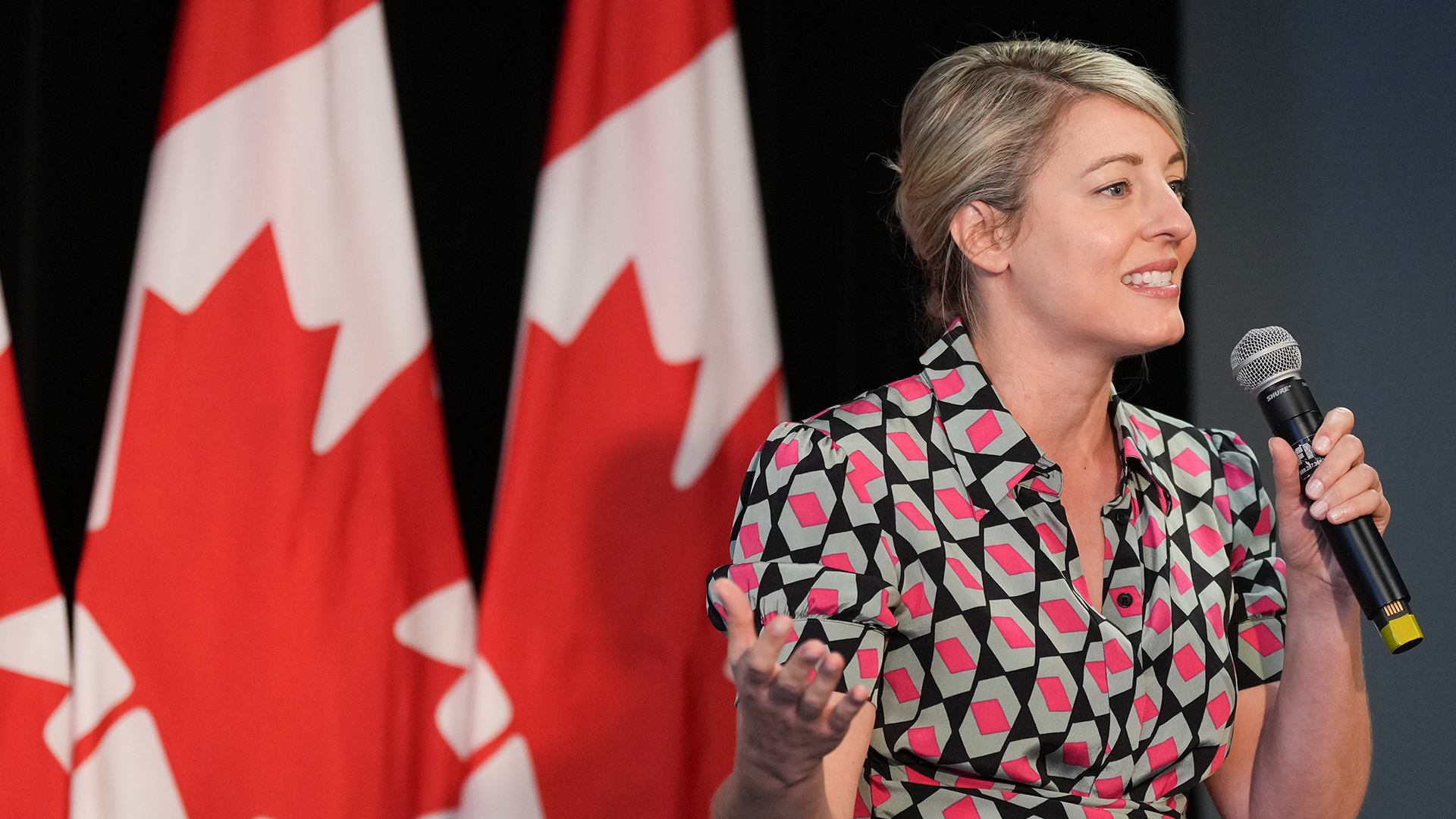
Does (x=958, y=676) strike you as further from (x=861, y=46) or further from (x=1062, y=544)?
(x=861, y=46)

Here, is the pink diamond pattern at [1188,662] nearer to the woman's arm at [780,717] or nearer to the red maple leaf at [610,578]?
the woman's arm at [780,717]

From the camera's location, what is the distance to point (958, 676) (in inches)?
46.0

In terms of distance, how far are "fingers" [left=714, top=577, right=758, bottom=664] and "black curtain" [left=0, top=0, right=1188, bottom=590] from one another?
1048 mm

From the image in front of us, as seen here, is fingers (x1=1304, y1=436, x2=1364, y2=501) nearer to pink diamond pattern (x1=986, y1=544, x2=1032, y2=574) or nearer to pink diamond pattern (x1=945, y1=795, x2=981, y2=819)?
pink diamond pattern (x1=986, y1=544, x2=1032, y2=574)

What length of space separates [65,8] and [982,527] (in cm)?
139

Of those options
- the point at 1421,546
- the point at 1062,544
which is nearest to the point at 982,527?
the point at 1062,544

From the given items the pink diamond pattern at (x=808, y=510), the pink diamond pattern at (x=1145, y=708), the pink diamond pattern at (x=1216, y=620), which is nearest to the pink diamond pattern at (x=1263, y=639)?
the pink diamond pattern at (x=1216, y=620)

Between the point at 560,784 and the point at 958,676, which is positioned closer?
the point at 958,676

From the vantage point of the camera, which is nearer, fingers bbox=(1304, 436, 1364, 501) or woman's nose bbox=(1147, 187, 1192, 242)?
fingers bbox=(1304, 436, 1364, 501)

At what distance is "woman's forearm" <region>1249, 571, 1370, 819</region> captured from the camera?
49.4 inches

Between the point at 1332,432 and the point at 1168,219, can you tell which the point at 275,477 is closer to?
the point at 1168,219

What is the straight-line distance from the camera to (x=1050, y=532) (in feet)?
4.11

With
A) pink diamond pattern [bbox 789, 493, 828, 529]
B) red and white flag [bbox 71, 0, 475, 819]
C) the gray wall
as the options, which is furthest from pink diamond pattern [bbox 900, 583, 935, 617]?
the gray wall

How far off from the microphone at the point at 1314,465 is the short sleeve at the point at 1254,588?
30cm
